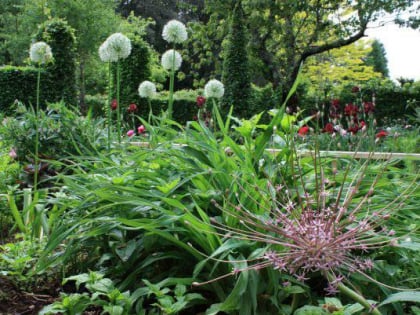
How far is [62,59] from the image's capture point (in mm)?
9023

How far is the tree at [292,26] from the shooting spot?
11.5 metres

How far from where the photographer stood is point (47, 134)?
3.21 m

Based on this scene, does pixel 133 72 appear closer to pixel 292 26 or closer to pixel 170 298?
pixel 292 26

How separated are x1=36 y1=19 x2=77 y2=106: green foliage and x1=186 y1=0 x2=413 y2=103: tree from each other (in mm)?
5100

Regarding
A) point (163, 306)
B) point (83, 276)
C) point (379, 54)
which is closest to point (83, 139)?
point (83, 276)

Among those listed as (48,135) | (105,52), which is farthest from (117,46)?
(48,135)

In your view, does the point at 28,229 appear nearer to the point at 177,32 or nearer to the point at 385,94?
the point at 177,32

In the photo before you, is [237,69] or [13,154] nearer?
[13,154]

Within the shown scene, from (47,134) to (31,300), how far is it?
1946mm

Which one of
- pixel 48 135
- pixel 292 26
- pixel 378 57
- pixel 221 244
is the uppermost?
pixel 378 57

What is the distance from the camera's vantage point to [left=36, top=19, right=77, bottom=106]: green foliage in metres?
8.89

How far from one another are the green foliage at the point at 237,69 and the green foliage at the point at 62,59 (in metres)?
3.72

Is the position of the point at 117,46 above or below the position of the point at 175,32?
below

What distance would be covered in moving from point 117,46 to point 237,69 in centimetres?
751
